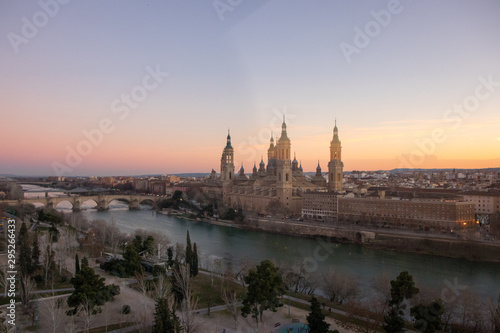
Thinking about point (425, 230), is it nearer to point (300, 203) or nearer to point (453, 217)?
point (453, 217)

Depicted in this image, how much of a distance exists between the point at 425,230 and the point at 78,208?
23.9 m

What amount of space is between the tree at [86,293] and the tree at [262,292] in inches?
109

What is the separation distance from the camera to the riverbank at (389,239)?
533 inches

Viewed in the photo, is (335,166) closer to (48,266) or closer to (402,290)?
(402,290)

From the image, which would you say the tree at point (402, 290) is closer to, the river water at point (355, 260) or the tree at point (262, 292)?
the tree at point (262, 292)

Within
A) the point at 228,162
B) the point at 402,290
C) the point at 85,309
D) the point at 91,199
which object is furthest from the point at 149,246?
Answer: the point at 228,162

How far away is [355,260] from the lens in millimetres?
13688

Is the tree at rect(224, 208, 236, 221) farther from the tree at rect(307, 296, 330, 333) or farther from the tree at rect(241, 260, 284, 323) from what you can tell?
the tree at rect(307, 296, 330, 333)

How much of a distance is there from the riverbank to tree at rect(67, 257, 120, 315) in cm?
1161

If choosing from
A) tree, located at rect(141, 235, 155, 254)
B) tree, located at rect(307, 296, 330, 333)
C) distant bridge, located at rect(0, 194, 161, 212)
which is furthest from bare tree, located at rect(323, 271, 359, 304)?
distant bridge, located at rect(0, 194, 161, 212)

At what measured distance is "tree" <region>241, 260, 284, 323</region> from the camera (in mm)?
7047

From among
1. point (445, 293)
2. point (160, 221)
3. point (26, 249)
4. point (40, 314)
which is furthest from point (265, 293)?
point (160, 221)

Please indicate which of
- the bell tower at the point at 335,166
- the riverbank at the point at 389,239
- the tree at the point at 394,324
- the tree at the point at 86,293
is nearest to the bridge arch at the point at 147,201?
the riverbank at the point at 389,239

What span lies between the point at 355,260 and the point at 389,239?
3.20m
